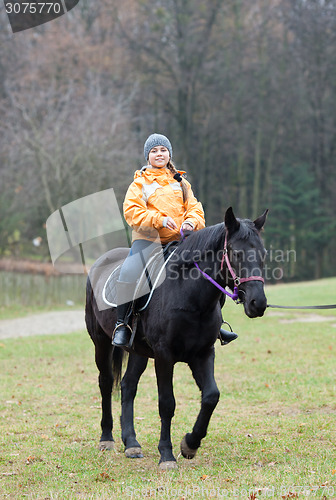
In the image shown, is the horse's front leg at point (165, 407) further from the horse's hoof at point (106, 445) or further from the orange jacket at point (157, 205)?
the orange jacket at point (157, 205)

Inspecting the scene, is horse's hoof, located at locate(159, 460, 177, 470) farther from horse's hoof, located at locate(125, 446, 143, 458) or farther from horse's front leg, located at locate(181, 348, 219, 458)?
horse's hoof, located at locate(125, 446, 143, 458)

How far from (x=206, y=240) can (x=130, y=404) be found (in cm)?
210

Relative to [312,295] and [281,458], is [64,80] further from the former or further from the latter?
[281,458]

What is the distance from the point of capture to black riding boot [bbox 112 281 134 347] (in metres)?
5.56

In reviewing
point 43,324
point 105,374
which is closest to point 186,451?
point 105,374

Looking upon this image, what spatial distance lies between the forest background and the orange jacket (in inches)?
880

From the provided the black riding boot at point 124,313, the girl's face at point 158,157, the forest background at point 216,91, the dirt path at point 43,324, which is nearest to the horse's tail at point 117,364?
the black riding boot at point 124,313

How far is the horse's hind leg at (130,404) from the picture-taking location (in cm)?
575

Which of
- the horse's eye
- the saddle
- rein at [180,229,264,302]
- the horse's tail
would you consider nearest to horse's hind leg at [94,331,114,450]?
the horse's tail

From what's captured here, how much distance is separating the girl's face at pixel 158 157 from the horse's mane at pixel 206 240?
2.56 feet

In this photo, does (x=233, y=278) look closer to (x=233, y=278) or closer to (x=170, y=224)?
(x=233, y=278)

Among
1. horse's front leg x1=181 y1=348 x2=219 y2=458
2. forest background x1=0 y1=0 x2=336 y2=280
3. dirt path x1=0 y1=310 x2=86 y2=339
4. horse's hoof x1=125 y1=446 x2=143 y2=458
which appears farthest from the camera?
forest background x1=0 y1=0 x2=336 y2=280

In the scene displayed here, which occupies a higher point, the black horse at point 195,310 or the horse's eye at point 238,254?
the horse's eye at point 238,254

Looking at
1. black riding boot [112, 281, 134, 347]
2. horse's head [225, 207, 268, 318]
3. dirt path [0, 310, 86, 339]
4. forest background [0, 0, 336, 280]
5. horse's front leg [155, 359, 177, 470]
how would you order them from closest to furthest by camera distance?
horse's head [225, 207, 268, 318], horse's front leg [155, 359, 177, 470], black riding boot [112, 281, 134, 347], dirt path [0, 310, 86, 339], forest background [0, 0, 336, 280]
